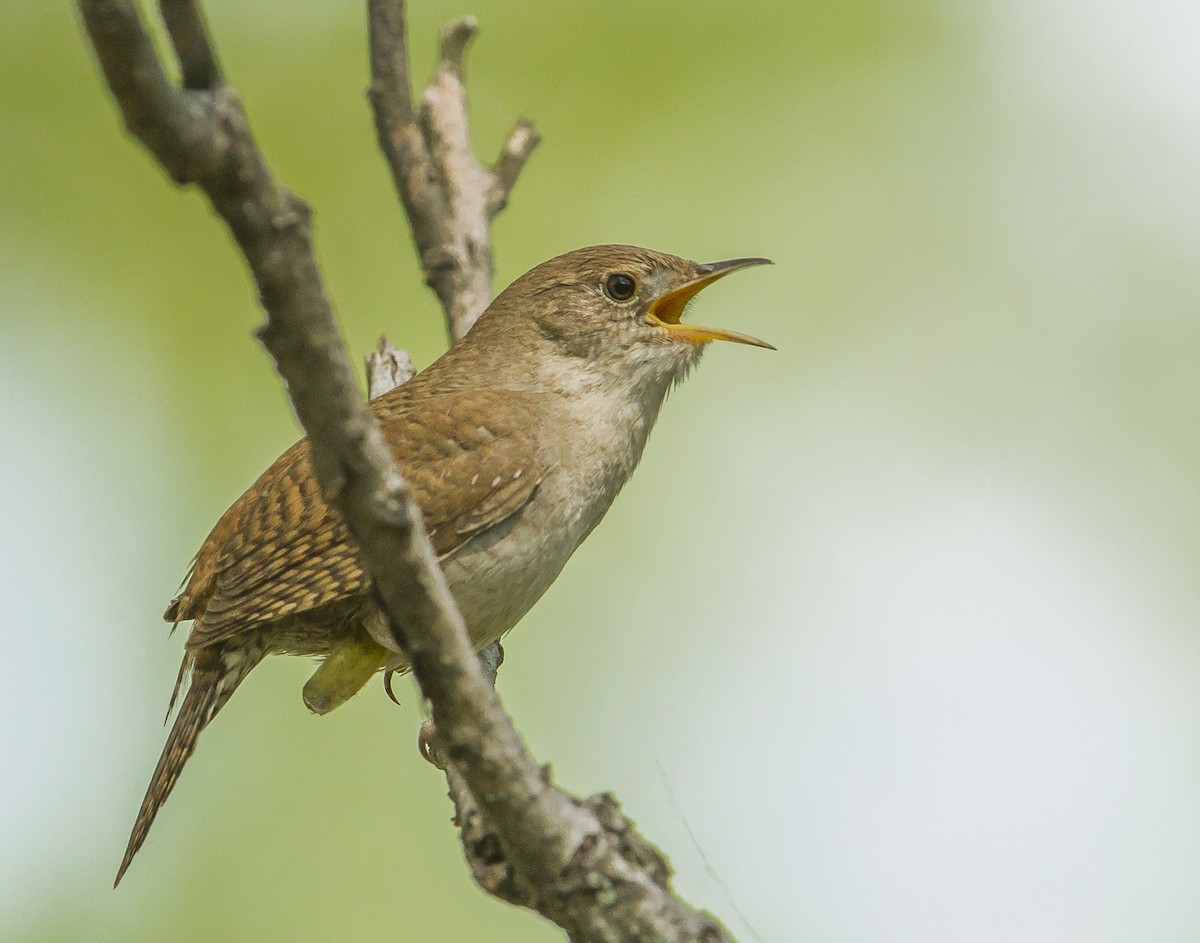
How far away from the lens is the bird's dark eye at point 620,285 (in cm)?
411

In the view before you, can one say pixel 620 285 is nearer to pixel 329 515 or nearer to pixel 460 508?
pixel 460 508

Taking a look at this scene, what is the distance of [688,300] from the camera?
4320 mm

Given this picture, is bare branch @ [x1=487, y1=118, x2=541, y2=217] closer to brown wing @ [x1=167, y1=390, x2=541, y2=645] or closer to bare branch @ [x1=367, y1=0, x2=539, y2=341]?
bare branch @ [x1=367, y1=0, x2=539, y2=341]

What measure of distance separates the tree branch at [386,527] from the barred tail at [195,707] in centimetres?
95

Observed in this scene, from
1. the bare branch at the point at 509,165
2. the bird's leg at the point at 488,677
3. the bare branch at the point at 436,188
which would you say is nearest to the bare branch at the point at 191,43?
the bird's leg at the point at 488,677

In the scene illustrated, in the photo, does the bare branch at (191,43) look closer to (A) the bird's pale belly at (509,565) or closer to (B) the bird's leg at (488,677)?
(A) the bird's pale belly at (509,565)

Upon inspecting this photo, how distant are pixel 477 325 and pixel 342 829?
2.89 m

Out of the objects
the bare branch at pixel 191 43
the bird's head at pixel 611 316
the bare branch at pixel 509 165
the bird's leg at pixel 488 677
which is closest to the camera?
the bare branch at pixel 191 43

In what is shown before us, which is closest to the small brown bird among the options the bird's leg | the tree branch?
the bird's leg

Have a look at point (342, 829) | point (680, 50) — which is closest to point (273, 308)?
point (342, 829)

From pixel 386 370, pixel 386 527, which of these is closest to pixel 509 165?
pixel 386 370

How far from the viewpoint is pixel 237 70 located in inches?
283

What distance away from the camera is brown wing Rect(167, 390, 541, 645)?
3.24 m

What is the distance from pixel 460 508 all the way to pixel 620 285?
Result: 1.10 metres
